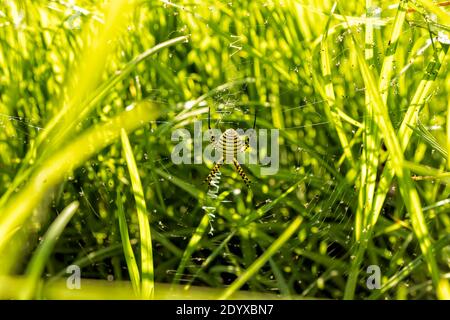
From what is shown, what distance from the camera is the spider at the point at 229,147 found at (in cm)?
77

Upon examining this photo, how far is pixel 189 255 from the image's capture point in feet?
2.36

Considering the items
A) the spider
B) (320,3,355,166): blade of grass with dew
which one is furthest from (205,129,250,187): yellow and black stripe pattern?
(320,3,355,166): blade of grass with dew

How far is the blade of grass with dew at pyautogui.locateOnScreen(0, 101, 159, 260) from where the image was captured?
0.59 m

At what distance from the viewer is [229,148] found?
2.54 feet

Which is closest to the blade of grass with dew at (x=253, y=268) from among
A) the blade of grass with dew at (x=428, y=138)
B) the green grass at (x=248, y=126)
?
the green grass at (x=248, y=126)

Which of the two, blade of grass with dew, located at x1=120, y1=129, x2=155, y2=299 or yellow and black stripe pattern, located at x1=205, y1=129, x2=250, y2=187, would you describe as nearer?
blade of grass with dew, located at x1=120, y1=129, x2=155, y2=299

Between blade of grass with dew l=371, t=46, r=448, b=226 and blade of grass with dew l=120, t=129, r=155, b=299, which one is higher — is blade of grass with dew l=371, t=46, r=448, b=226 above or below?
above

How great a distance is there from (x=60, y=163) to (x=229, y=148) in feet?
0.76

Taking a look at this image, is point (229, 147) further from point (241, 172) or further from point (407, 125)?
point (407, 125)

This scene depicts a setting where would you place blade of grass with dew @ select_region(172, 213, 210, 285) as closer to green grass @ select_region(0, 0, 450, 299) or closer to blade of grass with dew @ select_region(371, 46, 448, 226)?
green grass @ select_region(0, 0, 450, 299)

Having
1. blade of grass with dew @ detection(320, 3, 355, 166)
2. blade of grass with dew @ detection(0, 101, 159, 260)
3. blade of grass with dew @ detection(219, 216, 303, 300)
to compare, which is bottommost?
blade of grass with dew @ detection(219, 216, 303, 300)

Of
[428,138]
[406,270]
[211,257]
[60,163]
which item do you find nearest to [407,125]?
[428,138]

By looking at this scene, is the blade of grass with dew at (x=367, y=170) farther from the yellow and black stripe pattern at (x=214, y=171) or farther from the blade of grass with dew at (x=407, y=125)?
the yellow and black stripe pattern at (x=214, y=171)

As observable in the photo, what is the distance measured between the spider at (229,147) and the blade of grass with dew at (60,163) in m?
0.09
